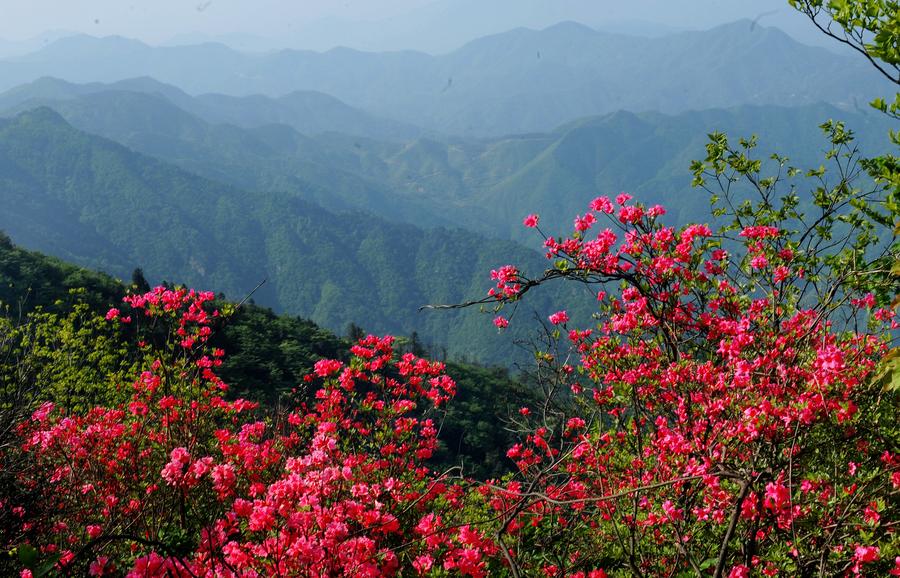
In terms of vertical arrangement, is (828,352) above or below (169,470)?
above

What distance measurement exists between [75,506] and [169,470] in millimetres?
3529

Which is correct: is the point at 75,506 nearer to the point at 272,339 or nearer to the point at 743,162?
the point at 743,162

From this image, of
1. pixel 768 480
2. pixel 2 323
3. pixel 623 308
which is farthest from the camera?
pixel 2 323

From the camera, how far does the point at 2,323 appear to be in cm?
1070

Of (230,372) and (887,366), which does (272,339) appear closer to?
(230,372)

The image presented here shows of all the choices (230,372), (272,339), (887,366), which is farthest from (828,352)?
(272,339)

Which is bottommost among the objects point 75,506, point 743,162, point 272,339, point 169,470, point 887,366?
point 272,339

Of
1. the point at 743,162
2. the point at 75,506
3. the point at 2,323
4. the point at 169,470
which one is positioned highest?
the point at 743,162

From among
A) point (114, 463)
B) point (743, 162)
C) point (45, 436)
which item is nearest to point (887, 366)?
point (743, 162)

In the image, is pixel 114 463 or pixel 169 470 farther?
pixel 114 463

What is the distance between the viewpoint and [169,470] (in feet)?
14.9

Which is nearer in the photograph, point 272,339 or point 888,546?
point 888,546

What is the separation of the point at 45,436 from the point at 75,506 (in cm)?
102

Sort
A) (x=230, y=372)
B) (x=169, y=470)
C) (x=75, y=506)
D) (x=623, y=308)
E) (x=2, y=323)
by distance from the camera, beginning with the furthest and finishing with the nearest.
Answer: (x=230, y=372)
(x=2, y=323)
(x=623, y=308)
(x=75, y=506)
(x=169, y=470)
